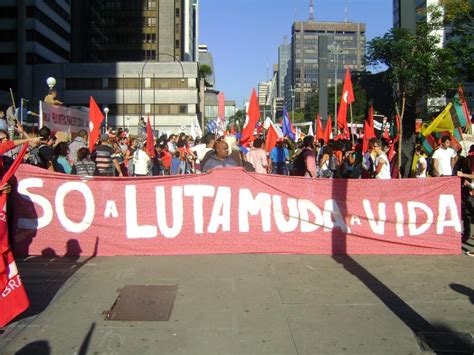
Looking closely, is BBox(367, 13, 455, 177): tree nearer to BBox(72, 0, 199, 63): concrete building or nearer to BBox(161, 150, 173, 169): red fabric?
BBox(161, 150, 173, 169): red fabric

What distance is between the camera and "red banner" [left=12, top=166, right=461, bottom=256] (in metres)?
7.54

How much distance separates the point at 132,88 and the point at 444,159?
2997 inches

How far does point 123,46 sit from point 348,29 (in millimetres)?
81853

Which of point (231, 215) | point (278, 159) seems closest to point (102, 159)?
point (231, 215)

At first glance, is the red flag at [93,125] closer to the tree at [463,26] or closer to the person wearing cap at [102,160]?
the person wearing cap at [102,160]

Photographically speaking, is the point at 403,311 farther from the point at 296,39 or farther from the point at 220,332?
the point at 296,39

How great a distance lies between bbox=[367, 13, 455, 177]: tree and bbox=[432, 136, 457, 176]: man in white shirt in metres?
0.58

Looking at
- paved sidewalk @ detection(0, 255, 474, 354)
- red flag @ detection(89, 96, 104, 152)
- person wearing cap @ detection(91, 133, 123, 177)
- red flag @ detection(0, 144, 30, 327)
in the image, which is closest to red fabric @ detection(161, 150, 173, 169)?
red flag @ detection(89, 96, 104, 152)

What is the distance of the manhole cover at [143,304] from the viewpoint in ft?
16.7

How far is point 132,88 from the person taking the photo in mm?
82375

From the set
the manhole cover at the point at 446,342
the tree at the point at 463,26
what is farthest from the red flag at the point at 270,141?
the manhole cover at the point at 446,342

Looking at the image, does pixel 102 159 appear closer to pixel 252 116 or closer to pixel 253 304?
pixel 252 116

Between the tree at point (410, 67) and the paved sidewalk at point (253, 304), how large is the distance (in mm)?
3990

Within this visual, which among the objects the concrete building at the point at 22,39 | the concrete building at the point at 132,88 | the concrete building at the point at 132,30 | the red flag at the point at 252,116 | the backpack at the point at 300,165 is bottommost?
the backpack at the point at 300,165
